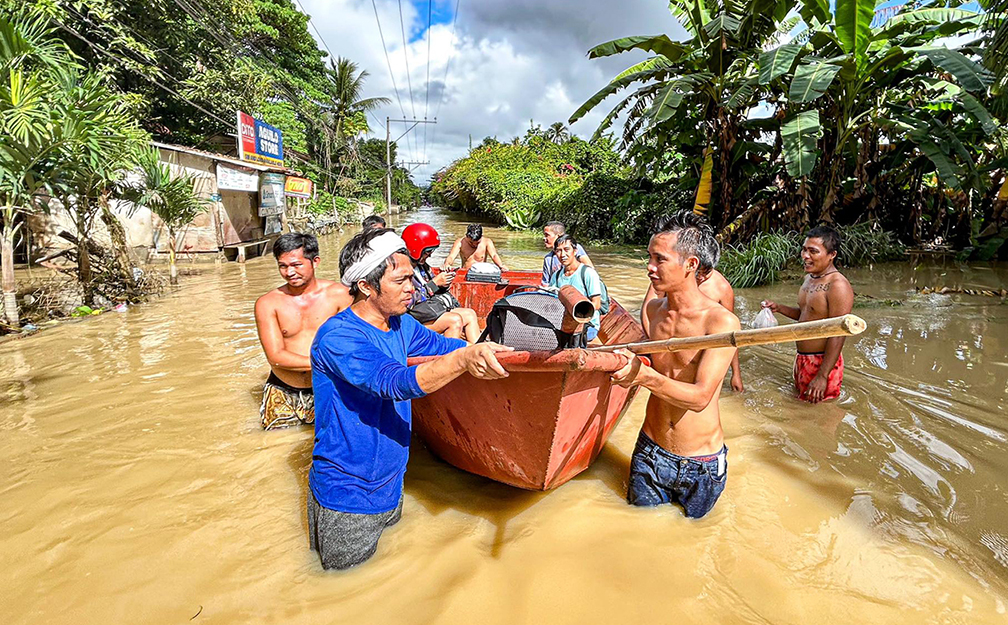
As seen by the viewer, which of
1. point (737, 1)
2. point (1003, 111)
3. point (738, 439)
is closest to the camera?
point (738, 439)

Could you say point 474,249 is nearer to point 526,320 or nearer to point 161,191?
point 526,320

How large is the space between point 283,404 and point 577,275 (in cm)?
264

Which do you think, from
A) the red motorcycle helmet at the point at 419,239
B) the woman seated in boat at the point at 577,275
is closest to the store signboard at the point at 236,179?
the red motorcycle helmet at the point at 419,239

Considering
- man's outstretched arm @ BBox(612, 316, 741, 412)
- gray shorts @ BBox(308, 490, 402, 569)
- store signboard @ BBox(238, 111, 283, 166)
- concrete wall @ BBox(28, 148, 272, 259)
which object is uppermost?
store signboard @ BBox(238, 111, 283, 166)

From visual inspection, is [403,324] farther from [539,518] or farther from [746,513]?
[746,513]

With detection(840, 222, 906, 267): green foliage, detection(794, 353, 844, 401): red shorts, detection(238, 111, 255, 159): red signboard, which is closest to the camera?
detection(794, 353, 844, 401): red shorts

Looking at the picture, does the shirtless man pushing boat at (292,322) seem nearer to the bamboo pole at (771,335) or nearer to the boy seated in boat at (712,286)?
the boy seated in boat at (712,286)

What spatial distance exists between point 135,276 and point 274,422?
654cm

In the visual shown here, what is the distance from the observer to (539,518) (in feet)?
9.35

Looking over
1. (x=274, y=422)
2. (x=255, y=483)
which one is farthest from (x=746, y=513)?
(x=274, y=422)

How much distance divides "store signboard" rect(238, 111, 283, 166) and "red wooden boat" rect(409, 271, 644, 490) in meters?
14.4

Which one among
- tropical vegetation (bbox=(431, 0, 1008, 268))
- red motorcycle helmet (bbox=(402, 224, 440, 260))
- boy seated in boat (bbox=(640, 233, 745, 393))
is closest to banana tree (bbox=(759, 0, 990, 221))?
tropical vegetation (bbox=(431, 0, 1008, 268))

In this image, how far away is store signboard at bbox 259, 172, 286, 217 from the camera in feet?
52.9

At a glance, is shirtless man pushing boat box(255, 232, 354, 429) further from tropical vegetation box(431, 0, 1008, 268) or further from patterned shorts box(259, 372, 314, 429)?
tropical vegetation box(431, 0, 1008, 268)
